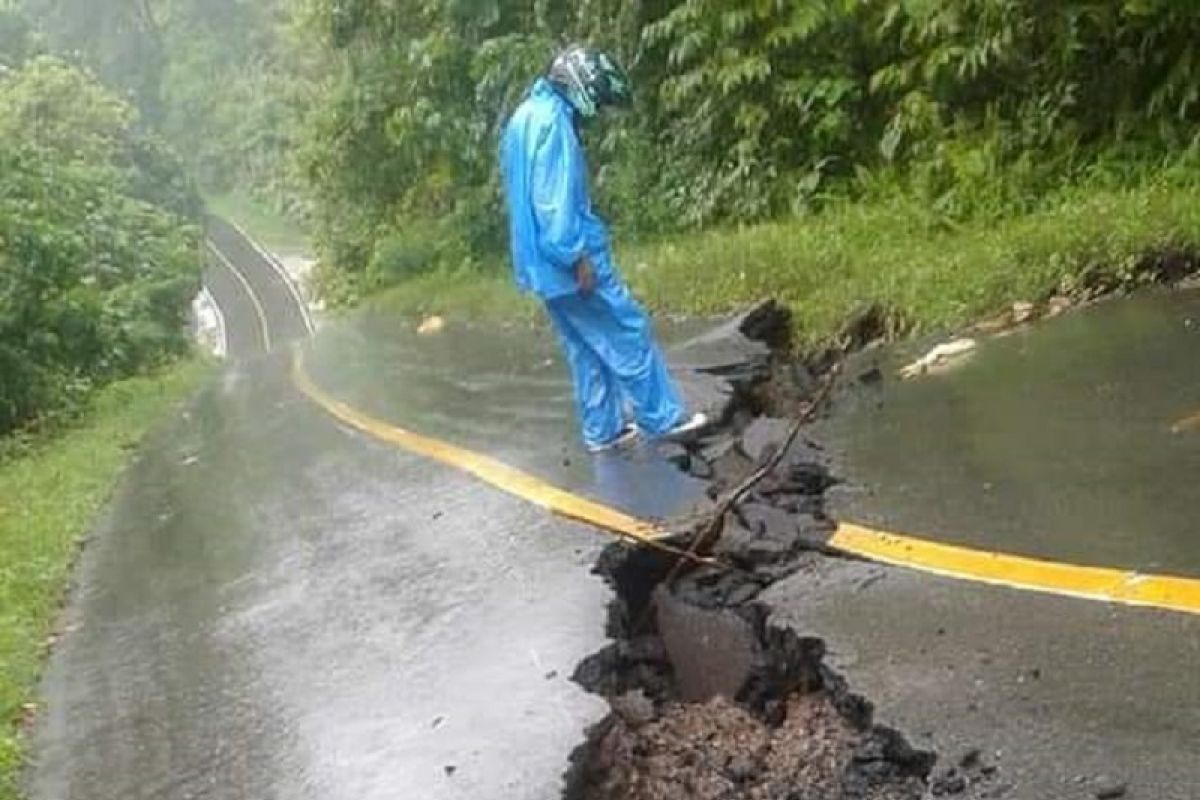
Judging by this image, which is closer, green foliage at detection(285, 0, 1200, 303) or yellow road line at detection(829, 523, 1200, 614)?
yellow road line at detection(829, 523, 1200, 614)

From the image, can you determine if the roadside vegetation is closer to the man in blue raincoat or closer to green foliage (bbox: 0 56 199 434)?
green foliage (bbox: 0 56 199 434)

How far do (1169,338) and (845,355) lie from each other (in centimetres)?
227

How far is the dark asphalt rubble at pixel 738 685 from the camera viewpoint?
3.91m

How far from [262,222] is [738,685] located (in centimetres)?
7087

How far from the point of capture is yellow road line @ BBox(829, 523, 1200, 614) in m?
4.32

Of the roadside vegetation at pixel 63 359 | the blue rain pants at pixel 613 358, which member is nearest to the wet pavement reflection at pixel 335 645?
the roadside vegetation at pixel 63 359

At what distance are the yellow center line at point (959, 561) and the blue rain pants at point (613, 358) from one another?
489 millimetres

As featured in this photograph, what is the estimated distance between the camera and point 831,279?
11.1 m

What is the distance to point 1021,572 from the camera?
189 inches

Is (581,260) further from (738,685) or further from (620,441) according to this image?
(738,685)

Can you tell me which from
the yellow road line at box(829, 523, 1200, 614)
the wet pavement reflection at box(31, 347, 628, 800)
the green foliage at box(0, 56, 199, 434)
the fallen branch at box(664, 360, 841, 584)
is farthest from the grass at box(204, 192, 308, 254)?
the yellow road line at box(829, 523, 1200, 614)

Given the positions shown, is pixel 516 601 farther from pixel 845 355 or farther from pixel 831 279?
pixel 831 279

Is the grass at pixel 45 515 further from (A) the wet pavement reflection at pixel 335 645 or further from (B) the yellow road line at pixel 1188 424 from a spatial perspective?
(B) the yellow road line at pixel 1188 424

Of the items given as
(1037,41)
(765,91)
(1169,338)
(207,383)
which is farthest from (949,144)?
(207,383)
